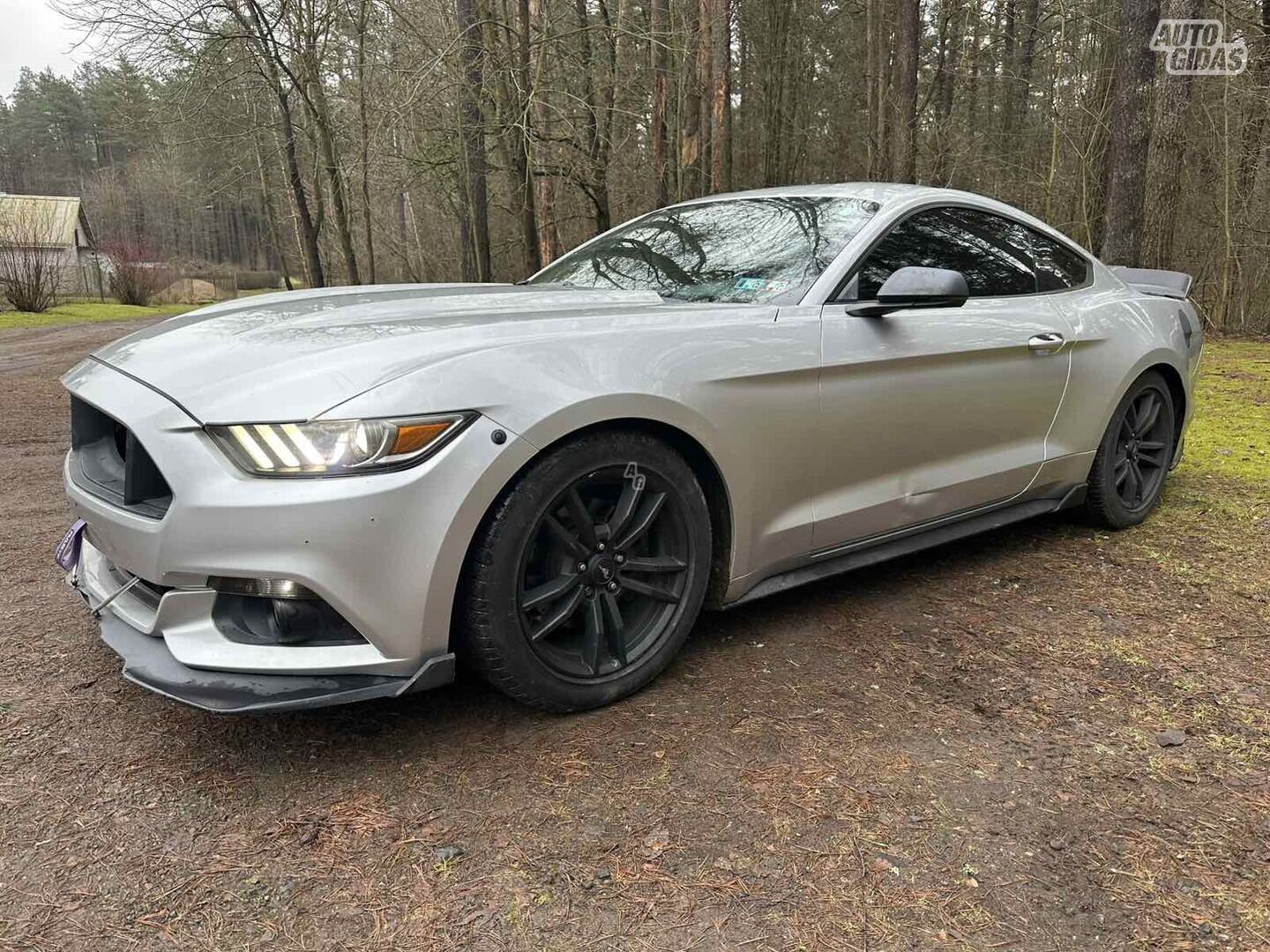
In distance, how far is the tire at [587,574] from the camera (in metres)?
2.12

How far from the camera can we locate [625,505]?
2.37 meters

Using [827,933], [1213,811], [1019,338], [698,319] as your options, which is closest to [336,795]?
[827,933]

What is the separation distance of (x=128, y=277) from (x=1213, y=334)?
98.5ft

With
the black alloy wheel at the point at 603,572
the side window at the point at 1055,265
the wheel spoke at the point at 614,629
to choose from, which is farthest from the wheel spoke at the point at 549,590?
the side window at the point at 1055,265

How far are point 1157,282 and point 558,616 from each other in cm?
385

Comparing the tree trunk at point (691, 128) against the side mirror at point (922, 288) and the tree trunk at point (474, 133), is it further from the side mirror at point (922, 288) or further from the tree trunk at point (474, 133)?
the side mirror at point (922, 288)

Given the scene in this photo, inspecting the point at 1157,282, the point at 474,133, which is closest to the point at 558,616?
the point at 1157,282

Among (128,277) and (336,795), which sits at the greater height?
(128,277)

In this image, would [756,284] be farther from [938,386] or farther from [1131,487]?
[1131,487]

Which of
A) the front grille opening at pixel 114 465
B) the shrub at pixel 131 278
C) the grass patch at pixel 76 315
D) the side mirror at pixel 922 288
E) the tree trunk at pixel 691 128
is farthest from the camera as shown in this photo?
the shrub at pixel 131 278

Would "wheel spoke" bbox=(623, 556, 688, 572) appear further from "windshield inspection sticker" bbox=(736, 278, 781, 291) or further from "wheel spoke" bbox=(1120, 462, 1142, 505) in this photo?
"wheel spoke" bbox=(1120, 462, 1142, 505)

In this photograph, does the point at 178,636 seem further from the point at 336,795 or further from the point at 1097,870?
the point at 1097,870

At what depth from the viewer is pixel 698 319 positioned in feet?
8.38

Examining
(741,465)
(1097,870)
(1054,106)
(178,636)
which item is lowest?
(1097,870)
